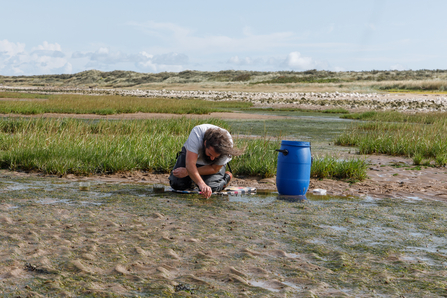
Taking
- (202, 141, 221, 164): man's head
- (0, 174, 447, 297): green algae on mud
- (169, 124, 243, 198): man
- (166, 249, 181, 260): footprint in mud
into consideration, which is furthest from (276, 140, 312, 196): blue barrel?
(166, 249, 181, 260): footprint in mud

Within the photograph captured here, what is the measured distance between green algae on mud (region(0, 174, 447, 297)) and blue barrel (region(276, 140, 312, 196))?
2.09 feet

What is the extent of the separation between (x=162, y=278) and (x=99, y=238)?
1263mm

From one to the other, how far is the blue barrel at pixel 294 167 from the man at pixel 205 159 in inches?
34.3

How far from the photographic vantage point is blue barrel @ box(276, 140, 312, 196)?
24.7ft

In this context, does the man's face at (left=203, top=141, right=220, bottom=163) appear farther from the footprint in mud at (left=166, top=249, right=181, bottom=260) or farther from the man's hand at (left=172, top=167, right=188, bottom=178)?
the footprint in mud at (left=166, top=249, right=181, bottom=260)

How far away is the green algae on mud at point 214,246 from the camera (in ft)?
11.8

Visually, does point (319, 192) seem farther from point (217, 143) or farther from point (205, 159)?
point (217, 143)

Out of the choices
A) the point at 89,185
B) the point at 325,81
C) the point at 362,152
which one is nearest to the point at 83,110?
the point at 362,152

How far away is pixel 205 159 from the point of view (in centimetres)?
689

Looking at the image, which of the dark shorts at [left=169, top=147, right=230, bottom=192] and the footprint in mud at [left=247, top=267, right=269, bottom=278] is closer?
the footprint in mud at [left=247, top=267, right=269, bottom=278]

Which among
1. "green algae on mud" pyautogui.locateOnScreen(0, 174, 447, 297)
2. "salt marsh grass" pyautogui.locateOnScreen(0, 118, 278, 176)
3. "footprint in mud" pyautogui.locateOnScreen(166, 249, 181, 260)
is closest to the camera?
"green algae on mud" pyautogui.locateOnScreen(0, 174, 447, 297)

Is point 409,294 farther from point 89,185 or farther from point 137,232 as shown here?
point 89,185

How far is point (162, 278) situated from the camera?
12.1 ft

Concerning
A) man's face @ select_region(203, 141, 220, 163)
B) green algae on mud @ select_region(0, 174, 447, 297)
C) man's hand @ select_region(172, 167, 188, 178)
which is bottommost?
green algae on mud @ select_region(0, 174, 447, 297)
